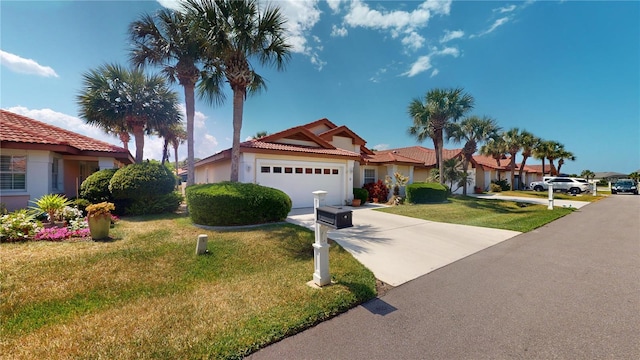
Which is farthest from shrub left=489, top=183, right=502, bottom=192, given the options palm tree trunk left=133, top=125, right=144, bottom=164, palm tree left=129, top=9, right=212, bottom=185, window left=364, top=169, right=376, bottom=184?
palm tree trunk left=133, top=125, right=144, bottom=164

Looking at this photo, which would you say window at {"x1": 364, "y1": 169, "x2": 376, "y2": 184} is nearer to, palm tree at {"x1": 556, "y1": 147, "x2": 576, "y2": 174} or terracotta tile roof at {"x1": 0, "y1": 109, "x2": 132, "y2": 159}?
terracotta tile roof at {"x1": 0, "y1": 109, "x2": 132, "y2": 159}

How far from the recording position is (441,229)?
334 inches

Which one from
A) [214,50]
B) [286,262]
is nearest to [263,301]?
[286,262]

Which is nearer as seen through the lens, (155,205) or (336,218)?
(336,218)

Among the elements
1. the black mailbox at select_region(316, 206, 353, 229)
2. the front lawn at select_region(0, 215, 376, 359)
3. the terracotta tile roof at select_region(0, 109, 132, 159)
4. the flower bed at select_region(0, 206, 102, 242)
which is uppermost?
the terracotta tile roof at select_region(0, 109, 132, 159)

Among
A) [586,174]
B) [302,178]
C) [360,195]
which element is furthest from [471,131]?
[586,174]

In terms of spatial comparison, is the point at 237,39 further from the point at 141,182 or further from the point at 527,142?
the point at 527,142

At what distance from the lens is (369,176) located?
20.1 metres

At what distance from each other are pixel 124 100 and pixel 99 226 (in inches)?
415

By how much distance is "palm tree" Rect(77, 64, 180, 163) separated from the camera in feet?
42.4

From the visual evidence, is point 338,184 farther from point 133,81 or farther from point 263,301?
point 133,81

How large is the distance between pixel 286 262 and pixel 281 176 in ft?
26.2

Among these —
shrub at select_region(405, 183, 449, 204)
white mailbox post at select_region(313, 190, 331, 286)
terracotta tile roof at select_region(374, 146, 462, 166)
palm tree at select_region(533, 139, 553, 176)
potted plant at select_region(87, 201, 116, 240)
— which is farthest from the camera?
palm tree at select_region(533, 139, 553, 176)

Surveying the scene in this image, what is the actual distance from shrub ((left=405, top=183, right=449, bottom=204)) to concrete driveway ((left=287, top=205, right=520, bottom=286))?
7189 mm
